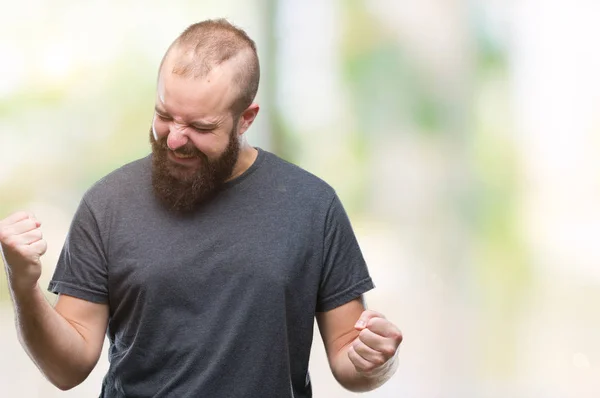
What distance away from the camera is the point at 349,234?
1790 mm

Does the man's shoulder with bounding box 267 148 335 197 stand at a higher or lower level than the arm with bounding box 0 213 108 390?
higher

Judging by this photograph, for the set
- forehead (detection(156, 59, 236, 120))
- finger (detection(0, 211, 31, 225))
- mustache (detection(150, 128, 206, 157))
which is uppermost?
forehead (detection(156, 59, 236, 120))

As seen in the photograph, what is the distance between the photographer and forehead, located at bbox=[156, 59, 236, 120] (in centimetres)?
165

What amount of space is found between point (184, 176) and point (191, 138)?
73 mm

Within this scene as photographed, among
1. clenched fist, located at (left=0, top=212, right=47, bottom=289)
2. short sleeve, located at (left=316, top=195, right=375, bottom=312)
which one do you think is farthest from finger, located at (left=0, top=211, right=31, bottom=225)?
short sleeve, located at (left=316, top=195, right=375, bottom=312)

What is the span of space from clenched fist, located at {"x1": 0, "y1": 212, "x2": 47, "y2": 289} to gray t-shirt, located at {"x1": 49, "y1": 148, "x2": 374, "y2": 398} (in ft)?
0.54

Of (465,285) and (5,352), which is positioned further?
(465,285)

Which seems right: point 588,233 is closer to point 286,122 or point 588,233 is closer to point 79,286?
point 286,122

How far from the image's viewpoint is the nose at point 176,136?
1646 millimetres

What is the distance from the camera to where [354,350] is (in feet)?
5.39

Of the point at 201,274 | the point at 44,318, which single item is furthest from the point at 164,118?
the point at 44,318

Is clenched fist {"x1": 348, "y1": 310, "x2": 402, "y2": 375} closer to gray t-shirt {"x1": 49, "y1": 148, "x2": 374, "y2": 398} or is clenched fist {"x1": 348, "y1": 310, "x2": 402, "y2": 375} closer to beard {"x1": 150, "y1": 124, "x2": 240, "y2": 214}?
gray t-shirt {"x1": 49, "y1": 148, "x2": 374, "y2": 398}

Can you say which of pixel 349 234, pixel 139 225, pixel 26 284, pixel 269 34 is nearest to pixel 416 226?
pixel 269 34

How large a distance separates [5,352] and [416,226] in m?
1.36
